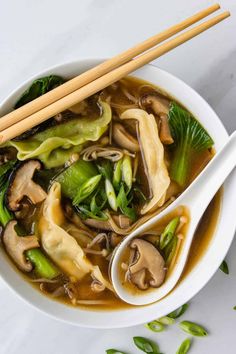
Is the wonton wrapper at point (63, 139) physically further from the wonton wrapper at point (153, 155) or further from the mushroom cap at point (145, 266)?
the mushroom cap at point (145, 266)

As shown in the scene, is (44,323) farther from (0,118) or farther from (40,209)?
(0,118)

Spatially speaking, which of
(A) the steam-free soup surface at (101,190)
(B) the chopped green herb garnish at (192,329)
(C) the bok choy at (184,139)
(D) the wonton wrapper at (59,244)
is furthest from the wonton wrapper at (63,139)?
(B) the chopped green herb garnish at (192,329)

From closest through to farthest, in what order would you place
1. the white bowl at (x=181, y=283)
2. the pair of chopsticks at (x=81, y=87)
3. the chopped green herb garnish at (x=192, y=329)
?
the pair of chopsticks at (x=81, y=87) < the white bowl at (x=181, y=283) < the chopped green herb garnish at (x=192, y=329)

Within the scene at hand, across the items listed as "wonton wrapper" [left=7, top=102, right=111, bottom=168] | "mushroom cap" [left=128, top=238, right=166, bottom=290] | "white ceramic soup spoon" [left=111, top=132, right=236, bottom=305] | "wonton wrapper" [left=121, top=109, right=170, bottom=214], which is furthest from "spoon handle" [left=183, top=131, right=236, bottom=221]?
"wonton wrapper" [left=7, top=102, right=111, bottom=168]

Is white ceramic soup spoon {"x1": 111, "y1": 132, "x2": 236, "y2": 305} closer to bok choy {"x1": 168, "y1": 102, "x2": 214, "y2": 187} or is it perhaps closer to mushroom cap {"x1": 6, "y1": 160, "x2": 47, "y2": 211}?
bok choy {"x1": 168, "y1": 102, "x2": 214, "y2": 187}

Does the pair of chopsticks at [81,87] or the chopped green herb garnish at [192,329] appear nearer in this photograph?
the pair of chopsticks at [81,87]

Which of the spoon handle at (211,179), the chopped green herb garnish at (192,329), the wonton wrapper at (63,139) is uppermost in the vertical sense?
the wonton wrapper at (63,139)

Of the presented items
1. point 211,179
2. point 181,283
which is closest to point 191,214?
point 211,179
